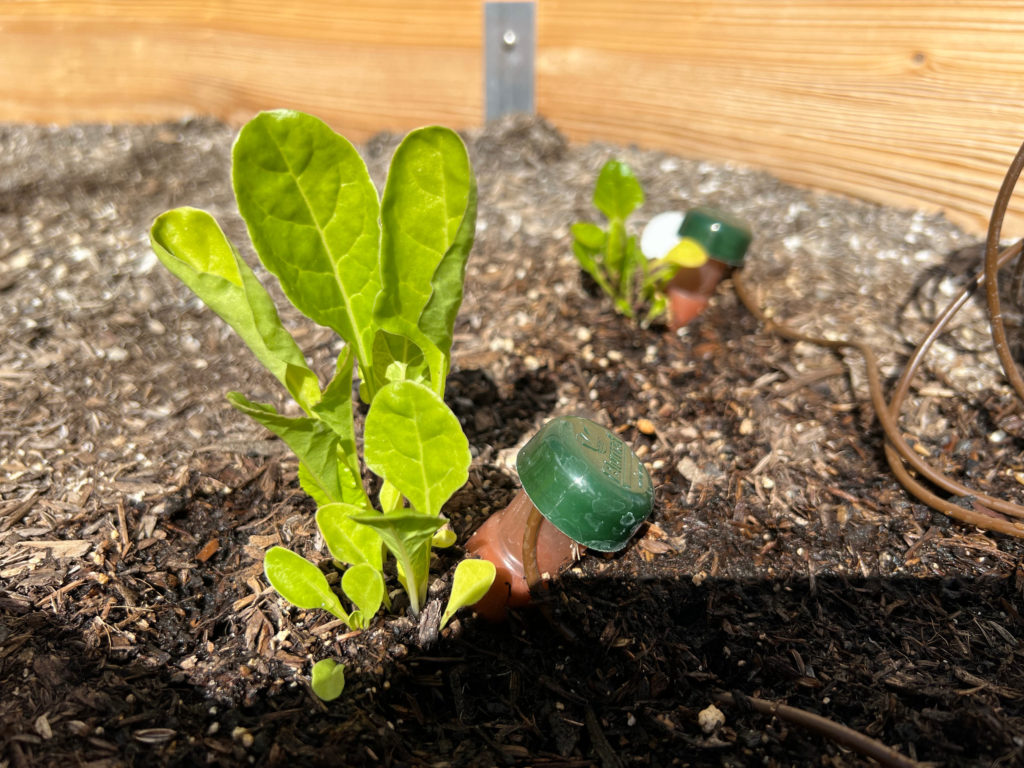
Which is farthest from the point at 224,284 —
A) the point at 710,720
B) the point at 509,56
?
the point at 509,56

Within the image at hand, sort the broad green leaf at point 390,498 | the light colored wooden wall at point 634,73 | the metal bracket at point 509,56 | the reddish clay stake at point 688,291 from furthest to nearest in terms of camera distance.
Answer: the metal bracket at point 509,56, the light colored wooden wall at point 634,73, the reddish clay stake at point 688,291, the broad green leaf at point 390,498

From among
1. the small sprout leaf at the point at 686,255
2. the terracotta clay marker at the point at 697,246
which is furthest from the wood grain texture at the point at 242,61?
the small sprout leaf at the point at 686,255

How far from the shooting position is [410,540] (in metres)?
1.05

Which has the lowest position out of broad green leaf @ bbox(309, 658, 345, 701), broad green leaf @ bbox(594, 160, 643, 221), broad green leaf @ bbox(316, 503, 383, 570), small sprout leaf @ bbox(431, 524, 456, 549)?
broad green leaf @ bbox(309, 658, 345, 701)

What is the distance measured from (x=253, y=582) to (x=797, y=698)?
37.2 inches

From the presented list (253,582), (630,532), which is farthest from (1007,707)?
(253,582)

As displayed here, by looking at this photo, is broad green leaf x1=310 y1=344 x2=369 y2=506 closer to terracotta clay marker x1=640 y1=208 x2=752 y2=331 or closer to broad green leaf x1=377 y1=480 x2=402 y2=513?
broad green leaf x1=377 y1=480 x2=402 y2=513

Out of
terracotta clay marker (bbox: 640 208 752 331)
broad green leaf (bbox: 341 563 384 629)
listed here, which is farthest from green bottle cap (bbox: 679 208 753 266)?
broad green leaf (bbox: 341 563 384 629)

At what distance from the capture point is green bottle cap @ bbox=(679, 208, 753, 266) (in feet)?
6.40

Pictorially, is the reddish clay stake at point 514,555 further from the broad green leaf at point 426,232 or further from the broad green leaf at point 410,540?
the broad green leaf at point 426,232

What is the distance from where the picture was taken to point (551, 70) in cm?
296

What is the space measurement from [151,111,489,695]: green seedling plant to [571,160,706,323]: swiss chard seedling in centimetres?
90

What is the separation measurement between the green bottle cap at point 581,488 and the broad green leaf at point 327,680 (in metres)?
0.40

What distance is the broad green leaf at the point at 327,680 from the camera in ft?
A: 3.63
